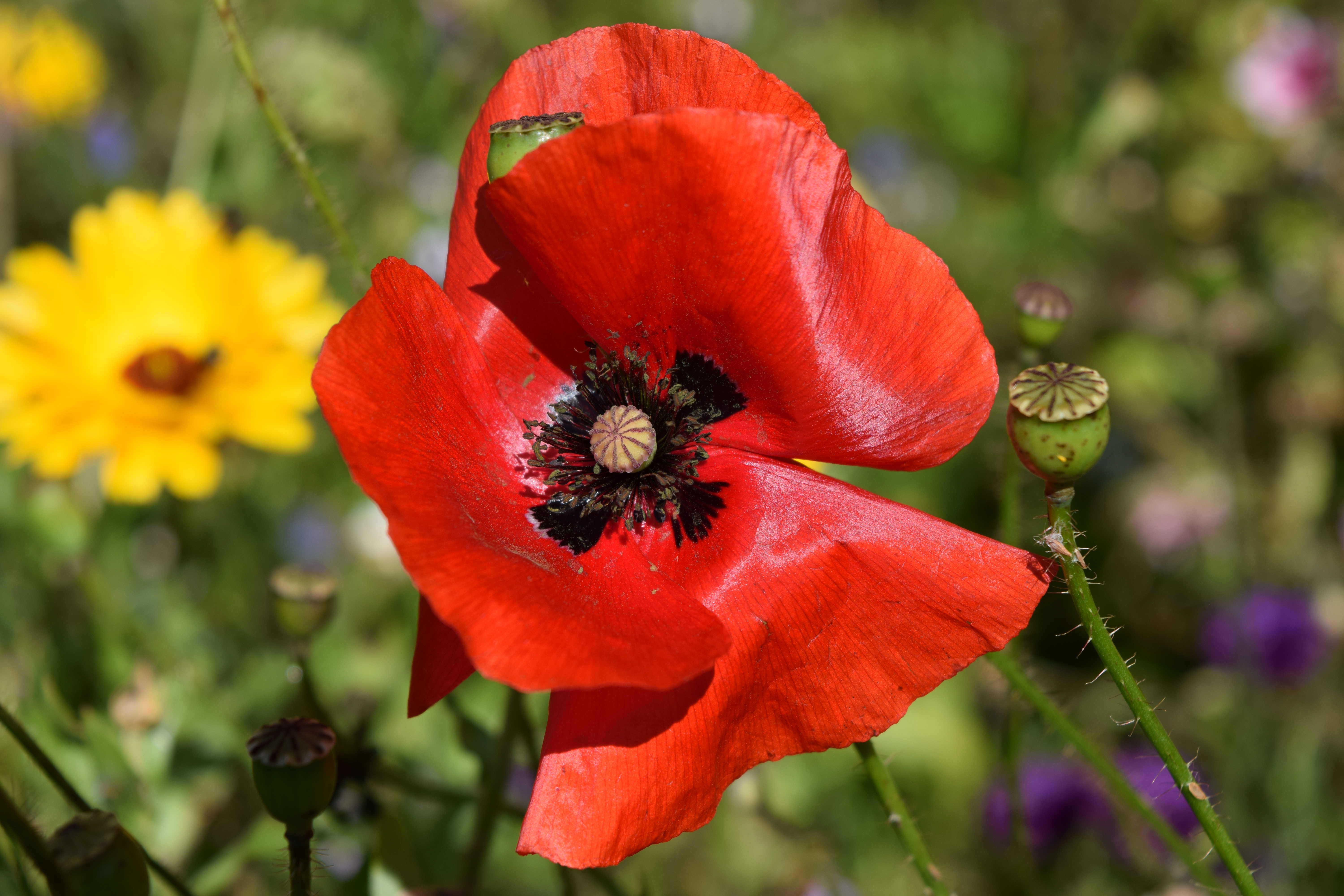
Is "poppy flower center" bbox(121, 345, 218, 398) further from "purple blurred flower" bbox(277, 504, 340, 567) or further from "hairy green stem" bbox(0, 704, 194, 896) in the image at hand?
"hairy green stem" bbox(0, 704, 194, 896)

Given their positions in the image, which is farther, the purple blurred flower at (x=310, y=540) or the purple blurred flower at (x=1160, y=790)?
the purple blurred flower at (x=310, y=540)

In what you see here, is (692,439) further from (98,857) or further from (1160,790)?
(1160,790)

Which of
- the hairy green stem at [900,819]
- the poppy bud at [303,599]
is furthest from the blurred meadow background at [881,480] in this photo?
the hairy green stem at [900,819]

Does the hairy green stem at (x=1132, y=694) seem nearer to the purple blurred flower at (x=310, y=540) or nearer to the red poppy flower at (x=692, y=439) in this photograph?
the red poppy flower at (x=692, y=439)

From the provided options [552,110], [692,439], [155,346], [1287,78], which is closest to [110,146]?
[155,346]

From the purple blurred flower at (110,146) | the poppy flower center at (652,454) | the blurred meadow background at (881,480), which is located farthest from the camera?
the purple blurred flower at (110,146)

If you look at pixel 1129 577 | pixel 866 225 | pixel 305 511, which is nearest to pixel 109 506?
pixel 305 511

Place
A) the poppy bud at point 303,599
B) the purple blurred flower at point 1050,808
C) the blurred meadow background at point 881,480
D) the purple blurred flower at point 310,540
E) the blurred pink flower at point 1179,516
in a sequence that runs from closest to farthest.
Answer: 1. the poppy bud at point 303,599
2. the blurred meadow background at point 881,480
3. the purple blurred flower at point 1050,808
4. the purple blurred flower at point 310,540
5. the blurred pink flower at point 1179,516
